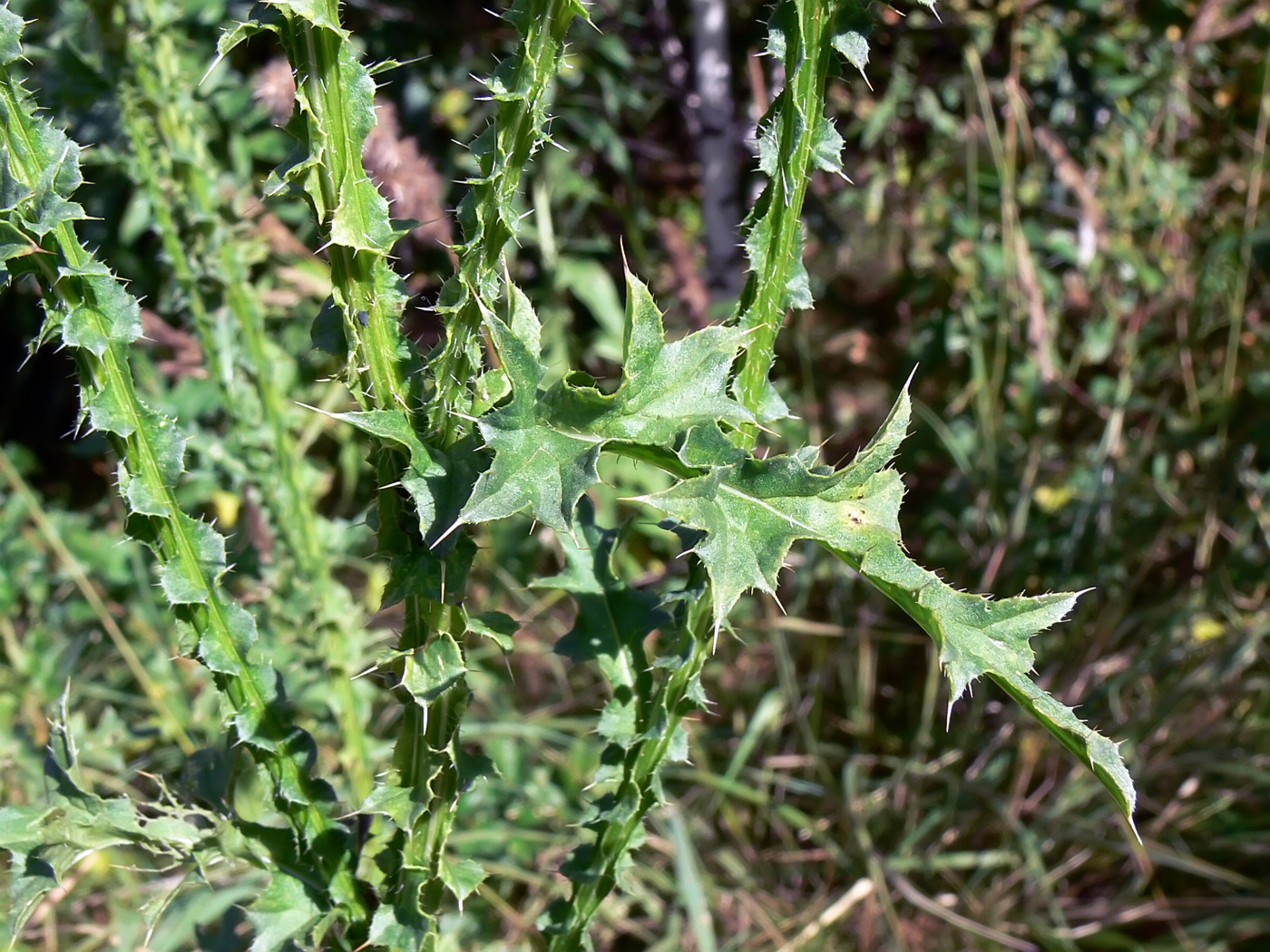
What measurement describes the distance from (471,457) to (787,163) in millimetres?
321

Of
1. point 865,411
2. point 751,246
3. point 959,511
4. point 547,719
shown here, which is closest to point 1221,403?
point 959,511

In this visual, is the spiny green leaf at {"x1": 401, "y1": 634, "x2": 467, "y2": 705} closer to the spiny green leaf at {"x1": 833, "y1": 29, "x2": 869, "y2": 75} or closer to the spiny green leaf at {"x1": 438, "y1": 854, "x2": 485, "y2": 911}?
the spiny green leaf at {"x1": 438, "y1": 854, "x2": 485, "y2": 911}

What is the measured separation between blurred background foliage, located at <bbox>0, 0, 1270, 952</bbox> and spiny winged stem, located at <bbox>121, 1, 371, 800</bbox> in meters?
0.28

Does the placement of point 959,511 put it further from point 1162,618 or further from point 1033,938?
point 1033,938

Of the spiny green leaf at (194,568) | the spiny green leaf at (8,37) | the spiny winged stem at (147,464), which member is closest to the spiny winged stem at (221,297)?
the spiny winged stem at (147,464)

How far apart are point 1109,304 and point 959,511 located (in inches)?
24.8

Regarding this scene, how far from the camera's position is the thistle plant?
74 cm

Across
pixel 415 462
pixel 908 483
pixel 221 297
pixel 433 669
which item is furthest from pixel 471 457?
pixel 908 483

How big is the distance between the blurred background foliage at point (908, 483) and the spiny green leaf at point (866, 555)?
3.88 feet

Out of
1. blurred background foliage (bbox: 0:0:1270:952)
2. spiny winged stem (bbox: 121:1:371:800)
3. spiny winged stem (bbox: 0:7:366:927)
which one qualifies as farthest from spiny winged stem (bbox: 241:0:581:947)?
blurred background foliage (bbox: 0:0:1270:952)

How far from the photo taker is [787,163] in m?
0.83

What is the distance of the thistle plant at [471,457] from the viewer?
739mm

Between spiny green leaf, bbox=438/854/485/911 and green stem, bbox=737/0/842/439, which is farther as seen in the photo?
spiny green leaf, bbox=438/854/485/911

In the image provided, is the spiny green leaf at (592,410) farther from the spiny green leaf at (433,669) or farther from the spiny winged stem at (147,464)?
the spiny winged stem at (147,464)
